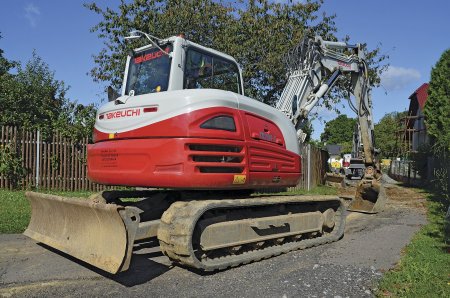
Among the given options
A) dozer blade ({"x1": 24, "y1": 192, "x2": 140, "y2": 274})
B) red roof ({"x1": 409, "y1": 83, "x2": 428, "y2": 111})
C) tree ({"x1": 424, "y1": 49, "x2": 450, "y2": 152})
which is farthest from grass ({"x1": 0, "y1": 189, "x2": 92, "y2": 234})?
red roof ({"x1": 409, "y1": 83, "x2": 428, "y2": 111})

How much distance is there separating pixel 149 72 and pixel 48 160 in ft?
27.3

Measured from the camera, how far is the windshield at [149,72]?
605cm

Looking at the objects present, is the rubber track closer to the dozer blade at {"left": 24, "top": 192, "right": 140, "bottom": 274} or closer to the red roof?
the dozer blade at {"left": 24, "top": 192, "right": 140, "bottom": 274}

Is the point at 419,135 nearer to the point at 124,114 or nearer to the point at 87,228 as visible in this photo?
the point at 124,114

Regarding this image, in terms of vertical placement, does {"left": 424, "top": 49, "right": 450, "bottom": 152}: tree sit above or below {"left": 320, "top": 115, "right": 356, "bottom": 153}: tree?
below

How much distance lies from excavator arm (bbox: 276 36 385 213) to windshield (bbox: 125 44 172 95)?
9.84 feet

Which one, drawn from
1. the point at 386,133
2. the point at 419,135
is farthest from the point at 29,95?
the point at 386,133

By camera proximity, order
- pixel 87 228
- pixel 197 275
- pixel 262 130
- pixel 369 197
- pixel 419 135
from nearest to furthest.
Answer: pixel 197 275 < pixel 87 228 < pixel 262 130 < pixel 369 197 < pixel 419 135

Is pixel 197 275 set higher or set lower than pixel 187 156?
lower

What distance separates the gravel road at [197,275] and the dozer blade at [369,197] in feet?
12.2

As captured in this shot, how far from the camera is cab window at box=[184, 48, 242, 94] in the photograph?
6149mm

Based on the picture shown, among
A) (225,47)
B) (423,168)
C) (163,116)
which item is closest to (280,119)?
(163,116)

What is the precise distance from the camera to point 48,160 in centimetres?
1354

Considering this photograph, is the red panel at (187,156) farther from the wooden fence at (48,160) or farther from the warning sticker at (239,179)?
the wooden fence at (48,160)
